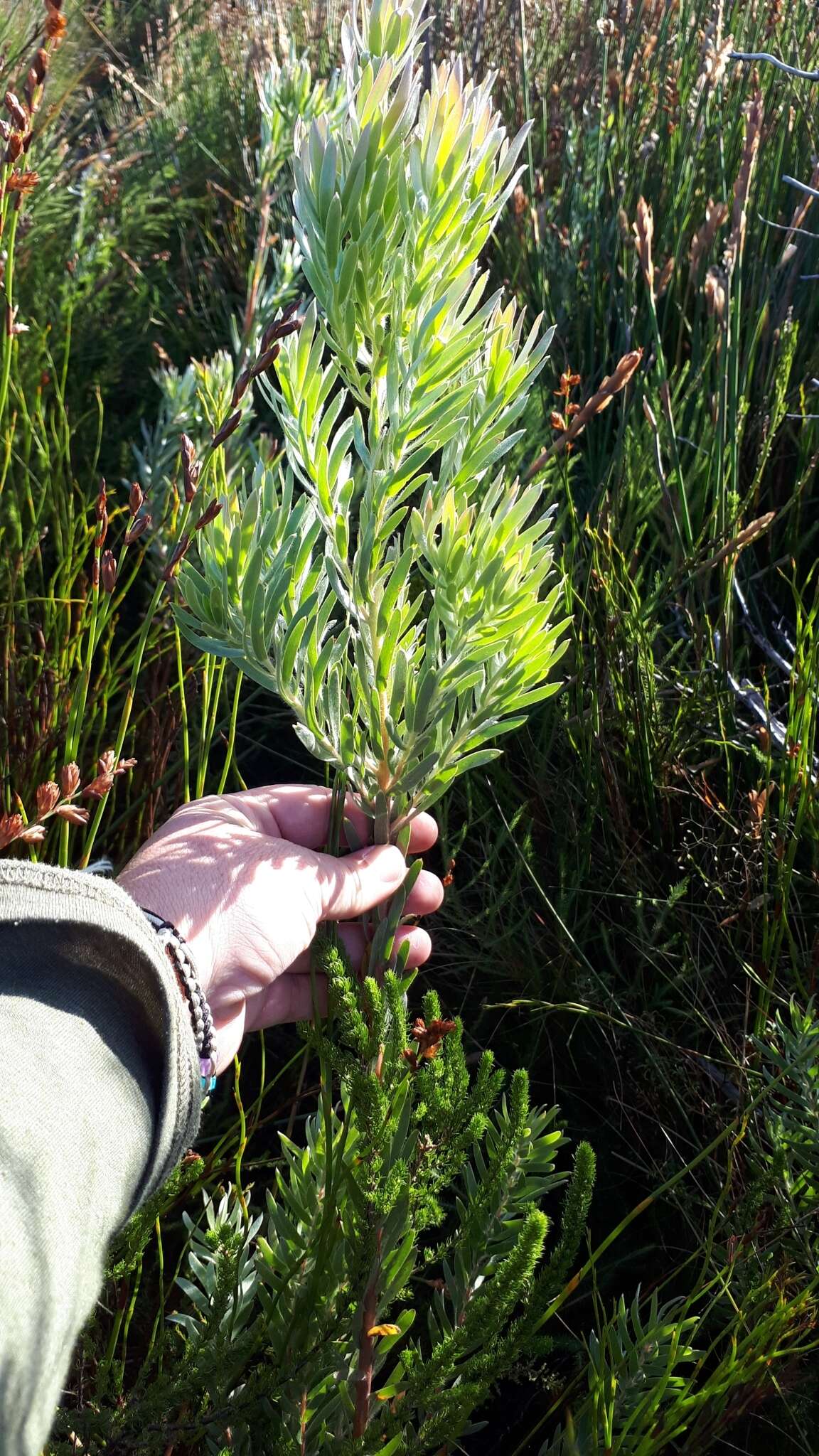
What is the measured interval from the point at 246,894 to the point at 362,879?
0.12 metres

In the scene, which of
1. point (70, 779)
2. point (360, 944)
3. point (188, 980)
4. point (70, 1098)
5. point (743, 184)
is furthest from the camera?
point (743, 184)

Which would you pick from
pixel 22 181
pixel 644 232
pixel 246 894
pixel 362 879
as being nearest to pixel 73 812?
pixel 246 894

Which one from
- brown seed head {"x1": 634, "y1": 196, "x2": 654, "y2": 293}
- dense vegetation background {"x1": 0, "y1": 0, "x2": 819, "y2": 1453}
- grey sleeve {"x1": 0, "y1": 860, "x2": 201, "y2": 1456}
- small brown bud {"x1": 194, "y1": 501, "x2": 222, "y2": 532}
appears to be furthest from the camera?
brown seed head {"x1": 634, "y1": 196, "x2": 654, "y2": 293}

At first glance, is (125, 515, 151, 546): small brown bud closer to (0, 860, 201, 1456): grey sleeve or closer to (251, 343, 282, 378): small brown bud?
(251, 343, 282, 378): small brown bud

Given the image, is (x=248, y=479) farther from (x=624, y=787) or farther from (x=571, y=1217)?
(x=571, y=1217)

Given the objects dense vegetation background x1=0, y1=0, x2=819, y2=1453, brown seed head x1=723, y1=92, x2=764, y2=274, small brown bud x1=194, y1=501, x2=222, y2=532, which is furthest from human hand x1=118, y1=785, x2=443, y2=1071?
brown seed head x1=723, y1=92, x2=764, y2=274

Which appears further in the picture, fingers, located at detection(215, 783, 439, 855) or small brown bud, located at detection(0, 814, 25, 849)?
fingers, located at detection(215, 783, 439, 855)

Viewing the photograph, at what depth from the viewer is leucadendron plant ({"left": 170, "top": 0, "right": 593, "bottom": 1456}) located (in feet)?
2.57

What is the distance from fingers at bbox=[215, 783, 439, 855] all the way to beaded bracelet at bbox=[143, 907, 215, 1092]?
0.23 metres

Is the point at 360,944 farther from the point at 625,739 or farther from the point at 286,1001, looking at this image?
the point at 625,739

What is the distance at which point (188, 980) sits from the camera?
3.04ft

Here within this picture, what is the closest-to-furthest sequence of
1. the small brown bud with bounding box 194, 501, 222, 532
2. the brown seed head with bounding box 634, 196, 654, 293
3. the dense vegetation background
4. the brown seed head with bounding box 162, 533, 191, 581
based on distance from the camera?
1. the small brown bud with bounding box 194, 501, 222, 532
2. the brown seed head with bounding box 162, 533, 191, 581
3. the dense vegetation background
4. the brown seed head with bounding box 634, 196, 654, 293

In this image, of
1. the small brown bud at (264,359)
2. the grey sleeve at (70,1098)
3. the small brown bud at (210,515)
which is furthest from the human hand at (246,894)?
the small brown bud at (264,359)

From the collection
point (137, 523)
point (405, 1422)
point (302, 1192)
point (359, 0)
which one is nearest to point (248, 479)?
point (137, 523)
